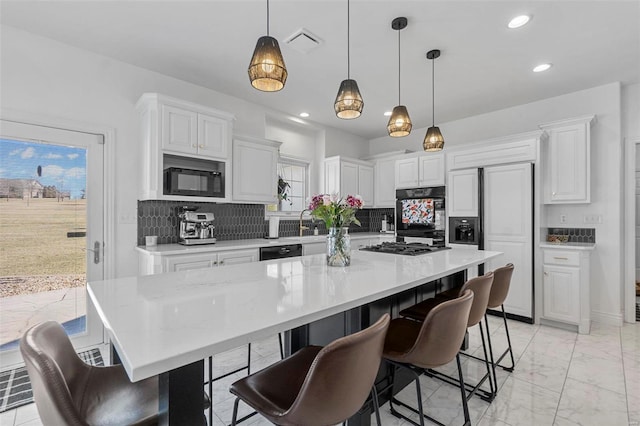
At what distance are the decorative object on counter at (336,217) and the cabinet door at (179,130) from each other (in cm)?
184

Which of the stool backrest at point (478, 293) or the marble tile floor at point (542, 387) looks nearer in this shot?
the stool backrest at point (478, 293)

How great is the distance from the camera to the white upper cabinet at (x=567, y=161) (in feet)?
11.4

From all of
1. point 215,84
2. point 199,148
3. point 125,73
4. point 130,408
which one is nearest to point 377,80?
point 215,84

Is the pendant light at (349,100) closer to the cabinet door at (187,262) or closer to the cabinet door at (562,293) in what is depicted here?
the cabinet door at (187,262)

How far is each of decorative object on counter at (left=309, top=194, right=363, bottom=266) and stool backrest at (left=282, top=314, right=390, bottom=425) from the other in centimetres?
97

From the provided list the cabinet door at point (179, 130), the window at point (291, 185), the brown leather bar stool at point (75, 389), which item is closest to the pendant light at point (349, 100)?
the brown leather bar stool at point (75, 389)

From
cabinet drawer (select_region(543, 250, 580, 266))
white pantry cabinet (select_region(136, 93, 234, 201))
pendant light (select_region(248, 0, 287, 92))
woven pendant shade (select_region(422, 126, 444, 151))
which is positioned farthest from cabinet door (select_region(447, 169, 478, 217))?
pendant light (select_region(248, 0, 287, 92))

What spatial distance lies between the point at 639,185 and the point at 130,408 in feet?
19.9

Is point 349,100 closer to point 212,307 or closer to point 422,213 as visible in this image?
point 212,307

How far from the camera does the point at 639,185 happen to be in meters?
4.26

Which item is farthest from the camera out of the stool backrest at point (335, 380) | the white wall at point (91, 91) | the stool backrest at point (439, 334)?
the white wall at point (91, 91)

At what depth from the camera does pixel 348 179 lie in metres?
5.16

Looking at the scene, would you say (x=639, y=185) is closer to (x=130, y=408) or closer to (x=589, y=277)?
(x=589, y=277)

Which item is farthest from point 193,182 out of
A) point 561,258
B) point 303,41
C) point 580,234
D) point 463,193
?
point 580,234
